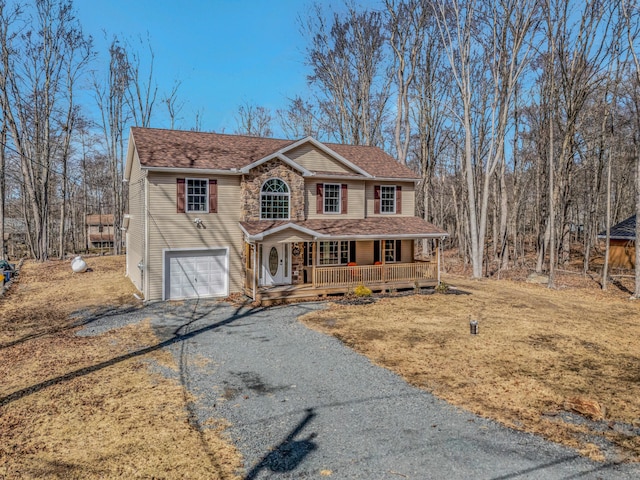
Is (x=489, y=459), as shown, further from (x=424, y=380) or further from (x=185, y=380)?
(x=185, y=380)

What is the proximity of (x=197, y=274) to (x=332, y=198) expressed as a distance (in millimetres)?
7018

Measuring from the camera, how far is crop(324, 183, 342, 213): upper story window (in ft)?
59.7

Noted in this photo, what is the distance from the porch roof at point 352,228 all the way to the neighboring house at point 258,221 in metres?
0.05

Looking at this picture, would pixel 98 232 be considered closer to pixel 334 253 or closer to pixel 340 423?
pixel 334 253

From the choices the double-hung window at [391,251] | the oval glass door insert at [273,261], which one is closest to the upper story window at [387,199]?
the double-hung window at [391,251]

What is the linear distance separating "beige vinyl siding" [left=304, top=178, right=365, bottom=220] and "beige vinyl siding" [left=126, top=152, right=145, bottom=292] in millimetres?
6979

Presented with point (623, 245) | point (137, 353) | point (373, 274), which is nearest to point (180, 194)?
point (137, 353)

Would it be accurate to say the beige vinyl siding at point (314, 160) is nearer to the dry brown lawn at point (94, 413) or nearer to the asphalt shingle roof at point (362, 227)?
the asphalt shingle roof at point (362, 227)

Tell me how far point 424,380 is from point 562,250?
23330 mm

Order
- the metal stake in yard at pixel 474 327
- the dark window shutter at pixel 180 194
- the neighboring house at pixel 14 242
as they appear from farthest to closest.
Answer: the neighboring house at pixel 14 242, the dark window shutter at pixel 180 194, the metal stake in yard at pixel 474 327

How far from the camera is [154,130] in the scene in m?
17.7

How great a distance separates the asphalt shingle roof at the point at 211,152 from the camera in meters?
15.5

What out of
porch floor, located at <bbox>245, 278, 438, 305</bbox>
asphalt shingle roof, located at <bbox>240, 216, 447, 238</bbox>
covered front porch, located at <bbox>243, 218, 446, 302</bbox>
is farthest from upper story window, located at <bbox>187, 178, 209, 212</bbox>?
porch floor, located at <bbox>245, 278, 438, 305</bbox>

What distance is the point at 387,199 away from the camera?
19.8 m
